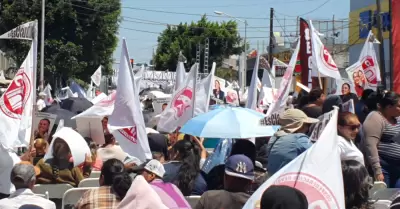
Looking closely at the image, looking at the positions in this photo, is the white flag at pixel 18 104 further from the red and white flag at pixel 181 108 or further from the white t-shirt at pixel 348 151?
the white t-shirt at pixel 348 151

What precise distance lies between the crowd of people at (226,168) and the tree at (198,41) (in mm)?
61842

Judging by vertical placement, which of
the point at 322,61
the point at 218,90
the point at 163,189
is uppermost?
the point at 322,61

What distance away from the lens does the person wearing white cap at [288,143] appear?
→ 6.05 m

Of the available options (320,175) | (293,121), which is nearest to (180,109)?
(293,121)

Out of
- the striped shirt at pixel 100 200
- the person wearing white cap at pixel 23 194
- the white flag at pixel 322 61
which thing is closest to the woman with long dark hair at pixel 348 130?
Result: the striped shirt at pixel 100 200

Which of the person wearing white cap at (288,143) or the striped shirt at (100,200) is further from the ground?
the person wearing white cap at (288,143)

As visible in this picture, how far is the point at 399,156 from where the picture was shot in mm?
7172

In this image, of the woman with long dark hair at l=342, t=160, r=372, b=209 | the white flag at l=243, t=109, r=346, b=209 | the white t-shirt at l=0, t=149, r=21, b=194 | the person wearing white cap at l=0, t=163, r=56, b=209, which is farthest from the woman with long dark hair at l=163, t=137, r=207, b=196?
the white flag at l=243, t=109, r=346, b=209

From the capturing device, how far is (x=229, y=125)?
814 cm

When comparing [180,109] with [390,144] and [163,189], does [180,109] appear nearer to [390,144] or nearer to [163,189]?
[390,144]

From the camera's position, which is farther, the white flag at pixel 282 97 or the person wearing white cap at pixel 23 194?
the white flag at pixel 282 97

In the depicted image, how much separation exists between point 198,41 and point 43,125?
60583 mm

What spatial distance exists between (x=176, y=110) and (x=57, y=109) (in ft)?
13.8

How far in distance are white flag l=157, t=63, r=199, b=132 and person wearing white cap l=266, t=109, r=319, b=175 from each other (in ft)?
11.2
